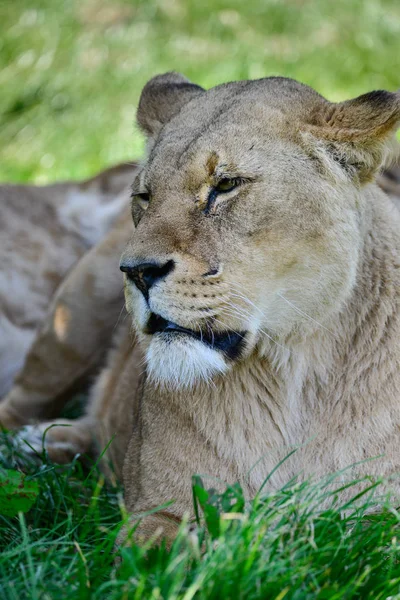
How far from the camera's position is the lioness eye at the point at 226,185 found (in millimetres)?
2498

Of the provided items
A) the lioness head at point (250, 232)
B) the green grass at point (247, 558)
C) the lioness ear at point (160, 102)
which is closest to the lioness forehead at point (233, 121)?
the lioness head at point (250, 232)

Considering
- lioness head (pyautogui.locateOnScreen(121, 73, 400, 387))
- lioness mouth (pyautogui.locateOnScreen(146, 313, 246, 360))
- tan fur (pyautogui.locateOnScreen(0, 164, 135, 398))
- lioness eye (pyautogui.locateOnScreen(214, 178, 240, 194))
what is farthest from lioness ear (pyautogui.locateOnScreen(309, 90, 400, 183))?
tan fur (pyautogui.locateOnScreen(0, 164, 135, 398))

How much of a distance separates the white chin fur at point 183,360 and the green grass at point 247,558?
313 mm

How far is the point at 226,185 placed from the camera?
8.21 feet

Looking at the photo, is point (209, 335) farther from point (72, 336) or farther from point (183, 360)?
point (72, 336)

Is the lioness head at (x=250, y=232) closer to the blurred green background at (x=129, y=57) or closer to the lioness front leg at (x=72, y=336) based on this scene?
the lioness front leg at (x=72, y=336)

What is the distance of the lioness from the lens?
96.1 inches

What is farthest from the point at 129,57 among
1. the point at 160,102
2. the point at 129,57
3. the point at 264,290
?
the point at 264,290

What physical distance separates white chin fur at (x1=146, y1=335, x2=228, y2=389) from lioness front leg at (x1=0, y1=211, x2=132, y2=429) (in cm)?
178

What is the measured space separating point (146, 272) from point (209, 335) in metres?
0.23

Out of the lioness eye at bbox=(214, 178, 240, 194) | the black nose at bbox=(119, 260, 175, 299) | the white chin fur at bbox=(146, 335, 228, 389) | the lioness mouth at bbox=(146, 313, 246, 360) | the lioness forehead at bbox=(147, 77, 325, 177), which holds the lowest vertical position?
the white chin fur at bbox=(146, 335, 228, 389)

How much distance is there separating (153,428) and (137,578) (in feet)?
2.67

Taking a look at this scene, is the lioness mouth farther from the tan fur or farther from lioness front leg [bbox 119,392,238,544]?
the tan fur

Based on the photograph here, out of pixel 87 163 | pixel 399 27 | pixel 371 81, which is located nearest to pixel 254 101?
pixel 87 163
